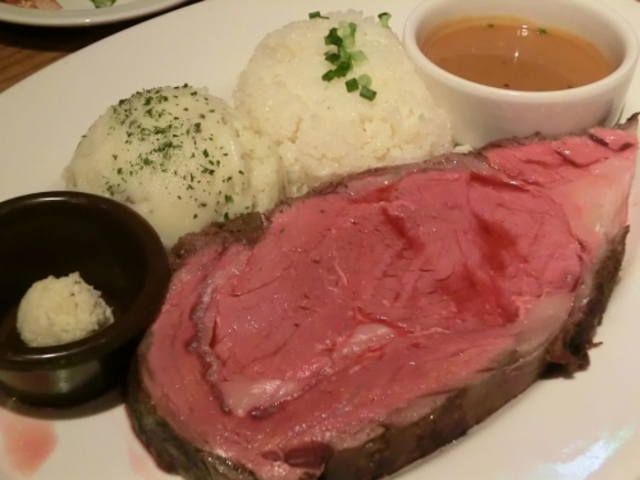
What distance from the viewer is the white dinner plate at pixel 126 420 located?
5.24 feet

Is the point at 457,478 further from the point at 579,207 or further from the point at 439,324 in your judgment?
the point at 579,207

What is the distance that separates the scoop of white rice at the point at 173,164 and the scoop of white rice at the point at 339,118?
17cm

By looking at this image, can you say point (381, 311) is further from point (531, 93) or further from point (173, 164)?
point (531, 93)

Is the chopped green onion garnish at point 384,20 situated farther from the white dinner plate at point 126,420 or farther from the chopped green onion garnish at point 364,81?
the white dinner plate at point 126,420

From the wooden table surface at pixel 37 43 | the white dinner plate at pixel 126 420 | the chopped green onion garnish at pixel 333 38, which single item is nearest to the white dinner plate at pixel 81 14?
the wooden table surface at pixel 37 43

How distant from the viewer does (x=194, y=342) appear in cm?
170

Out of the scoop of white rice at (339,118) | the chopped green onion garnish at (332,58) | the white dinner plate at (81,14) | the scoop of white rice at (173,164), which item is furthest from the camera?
the white dinner plate at (81,14)

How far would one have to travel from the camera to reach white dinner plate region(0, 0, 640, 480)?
160 centimetres

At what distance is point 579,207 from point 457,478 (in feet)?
3.04

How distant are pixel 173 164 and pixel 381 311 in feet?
2.74

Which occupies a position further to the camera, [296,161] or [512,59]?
[512,59]

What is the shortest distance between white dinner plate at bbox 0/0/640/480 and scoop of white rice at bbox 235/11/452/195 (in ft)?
1.13

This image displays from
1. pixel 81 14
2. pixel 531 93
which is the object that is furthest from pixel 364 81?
pixel 81 14

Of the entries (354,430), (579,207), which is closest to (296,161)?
(579,207)
